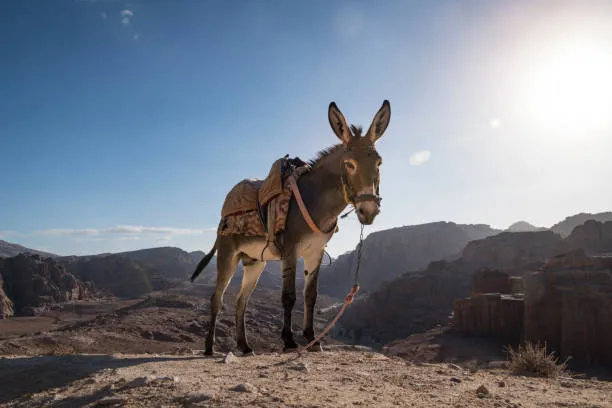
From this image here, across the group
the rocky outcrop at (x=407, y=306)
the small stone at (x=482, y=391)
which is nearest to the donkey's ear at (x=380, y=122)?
the small stone at (x=482, y=391)

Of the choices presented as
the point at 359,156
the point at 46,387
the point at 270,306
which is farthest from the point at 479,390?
the point at 270,306

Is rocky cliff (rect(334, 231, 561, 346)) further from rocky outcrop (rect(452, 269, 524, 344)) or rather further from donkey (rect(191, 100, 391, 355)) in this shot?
donkey (rect(191, 100, 391, 355))

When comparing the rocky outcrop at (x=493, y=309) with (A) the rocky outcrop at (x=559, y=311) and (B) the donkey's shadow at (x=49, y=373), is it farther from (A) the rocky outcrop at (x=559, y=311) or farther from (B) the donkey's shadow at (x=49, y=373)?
(B) the donkey's shadow at (x=49, y=373)

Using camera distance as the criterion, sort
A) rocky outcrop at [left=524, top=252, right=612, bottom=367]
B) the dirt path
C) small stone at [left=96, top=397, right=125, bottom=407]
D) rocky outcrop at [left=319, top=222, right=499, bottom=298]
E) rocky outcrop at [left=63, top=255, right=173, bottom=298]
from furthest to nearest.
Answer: rocky outcrop at [left=319, top=222, right=499, bottom=298] → rocky outcrop at [left=63, top=255, right=173, bottom=298] → rocky outcrop at [left=524, top=252, right=612, bottom=367] → small stone at [left=96, top=397, right=125, bottom=407] → the dirt path

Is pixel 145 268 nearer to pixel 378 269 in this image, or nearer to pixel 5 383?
pixel 378 269

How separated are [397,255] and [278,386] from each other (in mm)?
148255

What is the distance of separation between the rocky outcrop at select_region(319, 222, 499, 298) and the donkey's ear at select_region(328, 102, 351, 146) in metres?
129

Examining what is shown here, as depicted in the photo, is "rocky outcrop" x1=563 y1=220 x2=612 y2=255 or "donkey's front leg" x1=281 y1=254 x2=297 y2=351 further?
"rocky outcrop" x1=563 y1=220 x2=612 y2=255

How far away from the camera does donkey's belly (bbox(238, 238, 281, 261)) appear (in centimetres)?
630

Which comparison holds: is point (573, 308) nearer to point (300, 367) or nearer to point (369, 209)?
point (369, 209)

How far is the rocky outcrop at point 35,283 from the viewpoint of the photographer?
6881 cm

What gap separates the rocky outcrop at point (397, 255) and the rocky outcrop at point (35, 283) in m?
74.7

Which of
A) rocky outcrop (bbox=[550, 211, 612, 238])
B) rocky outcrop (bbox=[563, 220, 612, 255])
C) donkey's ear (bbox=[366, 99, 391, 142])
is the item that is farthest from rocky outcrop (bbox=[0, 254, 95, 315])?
rocky outcrop (bbox=[550, 211, 612, 238])

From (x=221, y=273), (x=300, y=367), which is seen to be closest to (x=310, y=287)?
(x=221, y=273)
